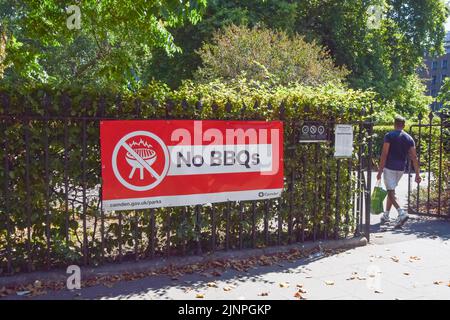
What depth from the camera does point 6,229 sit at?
4832 mm

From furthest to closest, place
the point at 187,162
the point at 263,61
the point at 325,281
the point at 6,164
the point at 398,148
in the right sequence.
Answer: the point at 263,61
the point at 398,148
the point at 187,162
the point at 325,281
the point at 6,164

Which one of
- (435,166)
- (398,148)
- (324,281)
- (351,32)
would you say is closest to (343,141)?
(324,281)

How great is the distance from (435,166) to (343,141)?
367cm

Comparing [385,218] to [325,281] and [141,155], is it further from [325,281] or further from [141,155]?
[141,155]

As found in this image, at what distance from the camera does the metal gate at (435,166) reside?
8.66 meters

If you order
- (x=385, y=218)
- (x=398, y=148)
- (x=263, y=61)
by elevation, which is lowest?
(x=385, y=218)

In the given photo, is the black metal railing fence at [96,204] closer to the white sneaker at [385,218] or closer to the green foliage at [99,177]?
the green foliage at [99,177]

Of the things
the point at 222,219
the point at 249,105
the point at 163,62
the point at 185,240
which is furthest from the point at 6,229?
the point at 163,62

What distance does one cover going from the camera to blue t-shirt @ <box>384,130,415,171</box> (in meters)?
8.30

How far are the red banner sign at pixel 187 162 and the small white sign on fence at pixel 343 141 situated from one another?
0.89 meters

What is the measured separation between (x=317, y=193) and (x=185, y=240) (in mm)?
2014

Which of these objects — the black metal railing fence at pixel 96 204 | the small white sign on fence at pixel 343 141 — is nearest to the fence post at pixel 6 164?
the black metal railing fence at pixel 96 204

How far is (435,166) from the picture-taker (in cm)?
917

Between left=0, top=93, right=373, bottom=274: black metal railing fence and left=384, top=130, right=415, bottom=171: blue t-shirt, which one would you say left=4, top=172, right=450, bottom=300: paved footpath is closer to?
left=0, top=93, right=373, bottom=274: black metal railing fence
